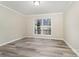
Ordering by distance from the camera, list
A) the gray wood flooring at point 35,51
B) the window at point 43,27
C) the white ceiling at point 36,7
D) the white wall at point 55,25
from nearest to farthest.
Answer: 1. the white ceiling at point 36,7
2. the gray wood flooring at point 35,51
3. the window at point 43,27
4. the white wall at point 55,25

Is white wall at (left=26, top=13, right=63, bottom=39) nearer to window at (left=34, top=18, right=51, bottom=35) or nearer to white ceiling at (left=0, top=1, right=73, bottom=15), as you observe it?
window at (left=34, top=18, right=51, bottom=35)

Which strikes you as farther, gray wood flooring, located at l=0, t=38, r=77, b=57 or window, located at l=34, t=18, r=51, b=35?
window, located at l=34, t=18, r=51, b=35

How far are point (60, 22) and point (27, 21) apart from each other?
67.4 inches

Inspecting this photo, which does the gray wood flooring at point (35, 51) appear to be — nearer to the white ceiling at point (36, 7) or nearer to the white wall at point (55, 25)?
the white ceiling at point (36, 7)

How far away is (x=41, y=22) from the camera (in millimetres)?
5016

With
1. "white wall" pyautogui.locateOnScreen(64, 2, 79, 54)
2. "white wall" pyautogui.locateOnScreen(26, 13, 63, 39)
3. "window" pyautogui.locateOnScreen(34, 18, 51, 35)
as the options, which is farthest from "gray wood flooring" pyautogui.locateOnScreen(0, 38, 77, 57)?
"white wall" pyautogui.locateOnScreen(26, 13, 63, 39)

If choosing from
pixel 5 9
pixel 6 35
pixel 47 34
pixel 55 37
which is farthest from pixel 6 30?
pixel 55 37

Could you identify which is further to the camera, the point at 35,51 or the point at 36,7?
the point at 35,51

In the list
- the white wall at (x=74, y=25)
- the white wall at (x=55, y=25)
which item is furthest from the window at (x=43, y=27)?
the white wall at (x=74, y=25)

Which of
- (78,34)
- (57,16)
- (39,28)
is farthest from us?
(57,16)

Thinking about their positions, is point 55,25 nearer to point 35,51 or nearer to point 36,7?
point 35,51

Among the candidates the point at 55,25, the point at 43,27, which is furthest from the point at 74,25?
the point at 55,25

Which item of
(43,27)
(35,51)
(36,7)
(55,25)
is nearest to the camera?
(36,7)

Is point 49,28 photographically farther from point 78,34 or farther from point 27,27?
point 78,34
